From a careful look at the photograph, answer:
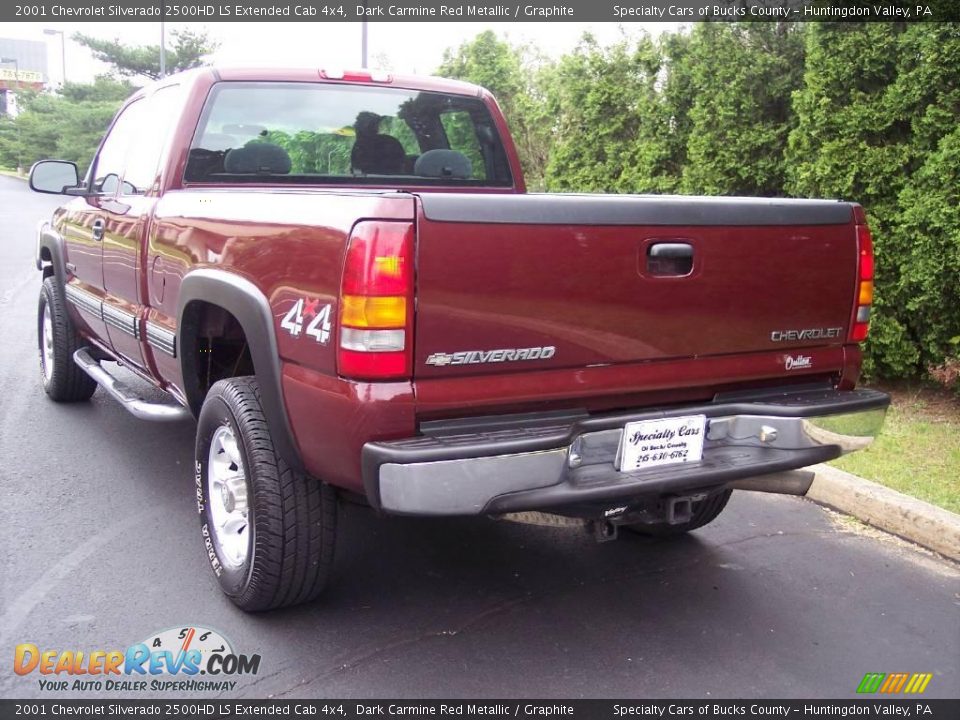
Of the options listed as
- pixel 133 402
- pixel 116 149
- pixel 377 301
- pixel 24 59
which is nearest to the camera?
pixel 377 301

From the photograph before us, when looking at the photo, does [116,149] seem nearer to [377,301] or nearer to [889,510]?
[377,301]

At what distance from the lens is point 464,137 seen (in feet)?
16.3

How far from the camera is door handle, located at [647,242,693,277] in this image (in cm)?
286

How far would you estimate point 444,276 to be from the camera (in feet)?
8.36

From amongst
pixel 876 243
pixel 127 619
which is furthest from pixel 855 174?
pixel 127 619

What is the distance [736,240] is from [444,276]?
1.08 meters

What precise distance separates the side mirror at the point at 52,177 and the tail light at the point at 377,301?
3.53 metres

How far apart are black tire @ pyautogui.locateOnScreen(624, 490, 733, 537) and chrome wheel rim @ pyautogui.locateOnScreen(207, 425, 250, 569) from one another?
169 centimetres

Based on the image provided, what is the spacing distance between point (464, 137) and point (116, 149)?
2.08 metres

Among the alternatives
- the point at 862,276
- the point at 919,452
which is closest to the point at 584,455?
the point at 862,276

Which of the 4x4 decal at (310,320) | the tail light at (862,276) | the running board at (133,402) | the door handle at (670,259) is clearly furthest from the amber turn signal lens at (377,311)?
→ the tail light at (862,276)

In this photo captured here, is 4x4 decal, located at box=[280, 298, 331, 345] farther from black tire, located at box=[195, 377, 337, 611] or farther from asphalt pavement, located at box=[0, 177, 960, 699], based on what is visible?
asphalt pavement, located at box=[0, 177, 960, 699]

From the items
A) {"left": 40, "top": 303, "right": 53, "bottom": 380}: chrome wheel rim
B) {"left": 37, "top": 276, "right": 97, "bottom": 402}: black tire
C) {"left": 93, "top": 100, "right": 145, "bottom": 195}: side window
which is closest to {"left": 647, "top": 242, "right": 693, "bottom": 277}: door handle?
{"left": 93, "top": 100, "right": 145, "bottom": 195}: side window

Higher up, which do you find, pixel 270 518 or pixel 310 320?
pixel 310 320
